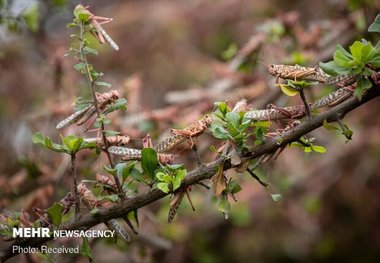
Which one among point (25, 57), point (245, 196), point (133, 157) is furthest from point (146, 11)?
point (133, 157)

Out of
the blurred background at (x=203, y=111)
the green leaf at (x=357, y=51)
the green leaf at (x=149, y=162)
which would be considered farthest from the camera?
the blurred background at (x=203, y=111)

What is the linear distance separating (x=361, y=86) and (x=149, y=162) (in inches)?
14.8

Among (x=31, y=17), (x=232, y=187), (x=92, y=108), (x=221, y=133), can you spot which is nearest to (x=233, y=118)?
(x=221, y=133)

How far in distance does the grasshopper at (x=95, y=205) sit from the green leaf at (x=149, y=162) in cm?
12

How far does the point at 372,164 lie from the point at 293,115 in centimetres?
177

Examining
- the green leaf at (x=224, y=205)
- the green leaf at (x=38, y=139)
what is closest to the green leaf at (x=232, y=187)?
the green leaf at (x=224, y=205)

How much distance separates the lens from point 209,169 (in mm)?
780

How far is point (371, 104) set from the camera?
260 cm

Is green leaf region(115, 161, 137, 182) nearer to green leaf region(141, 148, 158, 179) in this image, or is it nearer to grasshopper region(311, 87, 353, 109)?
green leaf region(141, 148, 158, 179)

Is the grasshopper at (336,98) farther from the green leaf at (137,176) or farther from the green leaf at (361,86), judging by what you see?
the green leaf at (137,176)

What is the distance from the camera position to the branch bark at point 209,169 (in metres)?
0.74

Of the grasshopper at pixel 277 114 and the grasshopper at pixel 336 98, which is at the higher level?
the grasshopper at pixel 277 114

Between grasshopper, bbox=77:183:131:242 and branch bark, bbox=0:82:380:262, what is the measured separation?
0.07ft

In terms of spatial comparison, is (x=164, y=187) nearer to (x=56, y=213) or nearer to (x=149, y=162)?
(x=149, y=162)
